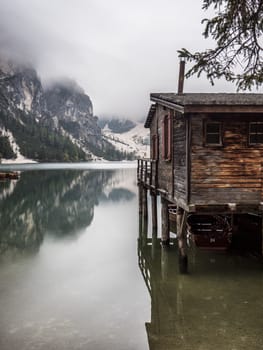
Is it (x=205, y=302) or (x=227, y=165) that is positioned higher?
(x=227, y=165)

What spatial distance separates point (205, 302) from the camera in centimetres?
1286

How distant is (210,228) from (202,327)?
9.82m

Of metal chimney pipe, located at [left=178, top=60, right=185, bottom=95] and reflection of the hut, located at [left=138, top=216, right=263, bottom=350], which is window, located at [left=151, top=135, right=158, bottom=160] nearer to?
metal chimney pipe, located at [left=178, top=60, right=185, bottom=95]

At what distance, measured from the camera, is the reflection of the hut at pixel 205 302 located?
33.0ft

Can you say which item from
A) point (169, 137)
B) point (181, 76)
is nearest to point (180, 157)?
point (169, 137)

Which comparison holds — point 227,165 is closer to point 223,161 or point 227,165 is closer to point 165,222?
point 223,161

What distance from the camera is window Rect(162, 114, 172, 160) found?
59.1ft

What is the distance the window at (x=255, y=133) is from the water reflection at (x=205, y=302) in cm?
544

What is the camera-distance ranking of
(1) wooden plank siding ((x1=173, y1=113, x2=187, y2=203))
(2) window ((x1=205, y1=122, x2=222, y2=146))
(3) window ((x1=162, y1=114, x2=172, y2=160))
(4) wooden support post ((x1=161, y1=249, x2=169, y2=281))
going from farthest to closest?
(3) window ((x1=162, y1=114, x2=172, y2=160))
(4) wooden support post ((x1=161, y1=249, x2=169, y2=281))
(1) wooden plank siding ((x1=173, y1=113, x2=187, y2=203))
(2) window ((x1=205, y1=122, x2=222, y2=146))

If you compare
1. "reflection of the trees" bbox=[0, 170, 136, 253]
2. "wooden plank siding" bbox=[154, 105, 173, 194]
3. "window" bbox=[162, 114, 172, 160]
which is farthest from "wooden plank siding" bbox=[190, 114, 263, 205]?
"reflection of the trees" bbox=[0, 170, 136, 253]

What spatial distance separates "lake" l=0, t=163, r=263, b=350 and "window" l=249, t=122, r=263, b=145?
214 inches

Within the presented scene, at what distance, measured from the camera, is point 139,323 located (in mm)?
11406

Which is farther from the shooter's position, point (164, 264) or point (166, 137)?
point (166, 137)

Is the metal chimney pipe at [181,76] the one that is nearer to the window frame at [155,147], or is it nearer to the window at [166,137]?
the window frame at [155,147]
